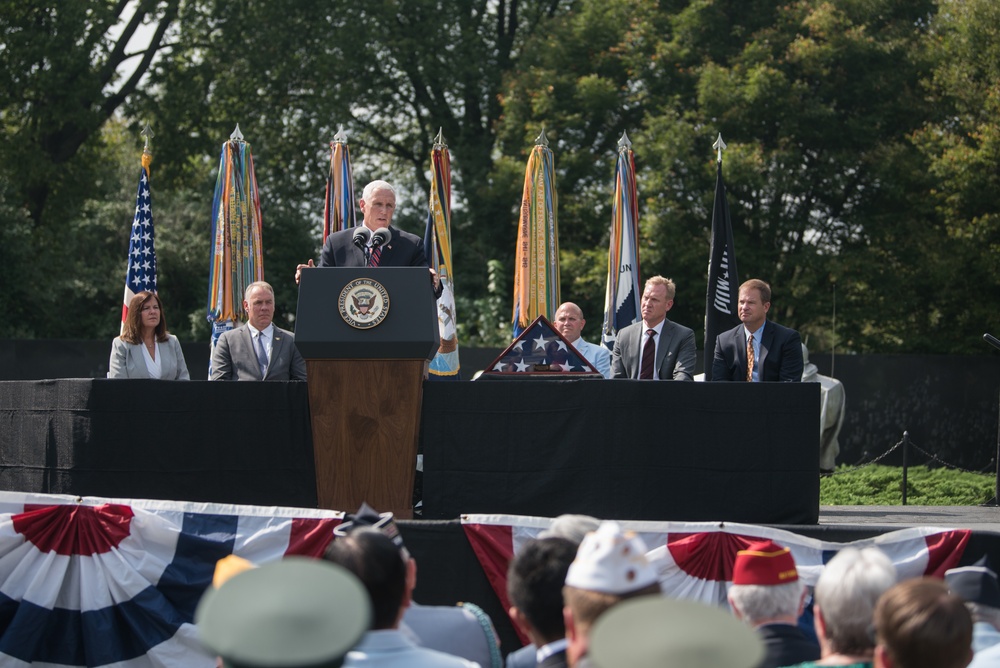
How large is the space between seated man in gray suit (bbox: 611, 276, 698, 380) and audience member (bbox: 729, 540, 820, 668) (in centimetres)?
389

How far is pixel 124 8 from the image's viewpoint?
2558cm

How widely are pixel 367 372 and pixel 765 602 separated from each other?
296 centimetres

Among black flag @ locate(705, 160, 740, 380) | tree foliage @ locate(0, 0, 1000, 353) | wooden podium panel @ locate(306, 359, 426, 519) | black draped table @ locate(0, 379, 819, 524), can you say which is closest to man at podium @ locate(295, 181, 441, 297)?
wooden podium panel @ locate(306, 359, 426, 519)

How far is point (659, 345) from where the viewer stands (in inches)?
302

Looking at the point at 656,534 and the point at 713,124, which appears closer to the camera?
the point at 656,534

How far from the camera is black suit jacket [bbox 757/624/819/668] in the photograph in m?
3.44

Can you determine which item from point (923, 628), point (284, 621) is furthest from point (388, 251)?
point (284, 621)

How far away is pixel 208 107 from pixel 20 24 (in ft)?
12.8

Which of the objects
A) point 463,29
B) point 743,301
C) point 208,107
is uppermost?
point 463,29

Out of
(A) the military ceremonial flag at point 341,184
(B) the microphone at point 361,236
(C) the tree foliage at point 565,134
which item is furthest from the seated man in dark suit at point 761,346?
(C) the tree foliage at point 565,134

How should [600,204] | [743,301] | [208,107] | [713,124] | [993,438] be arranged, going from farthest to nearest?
[208,107]
[600,204]
[713,124]
[993,438]
[743,301]

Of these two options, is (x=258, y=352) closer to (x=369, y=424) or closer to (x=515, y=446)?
(x=369, y=424)

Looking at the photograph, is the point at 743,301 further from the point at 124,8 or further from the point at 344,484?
the point at 124,8

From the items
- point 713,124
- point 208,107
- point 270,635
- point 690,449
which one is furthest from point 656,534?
point 208,107
